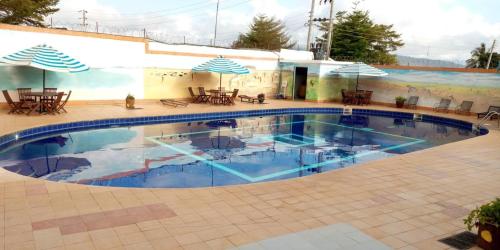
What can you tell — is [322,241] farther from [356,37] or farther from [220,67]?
[356,37]

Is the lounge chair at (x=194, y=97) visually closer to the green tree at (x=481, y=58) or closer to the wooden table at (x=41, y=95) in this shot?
the wooden table at (x=41, y=95)

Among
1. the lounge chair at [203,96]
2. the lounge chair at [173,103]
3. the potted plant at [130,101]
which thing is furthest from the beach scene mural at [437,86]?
the potted plant at [130,101]

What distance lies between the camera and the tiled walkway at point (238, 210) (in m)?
4.02

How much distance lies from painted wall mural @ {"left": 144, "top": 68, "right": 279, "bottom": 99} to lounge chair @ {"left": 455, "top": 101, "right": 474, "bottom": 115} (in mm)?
8771

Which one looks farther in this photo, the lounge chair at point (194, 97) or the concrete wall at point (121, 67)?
the lounge chair at point (194, 97)

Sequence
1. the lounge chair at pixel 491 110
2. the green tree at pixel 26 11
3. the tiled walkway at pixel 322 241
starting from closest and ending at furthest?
the tiled walkway at pixel 322 241 < the lounge chair at pixel 491 110 < the green tree at pixel 26 11

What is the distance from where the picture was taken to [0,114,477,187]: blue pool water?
7262 millimetres

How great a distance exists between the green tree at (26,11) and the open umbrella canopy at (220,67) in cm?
1871

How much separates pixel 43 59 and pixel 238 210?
921 cm

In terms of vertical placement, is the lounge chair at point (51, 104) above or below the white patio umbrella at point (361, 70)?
below

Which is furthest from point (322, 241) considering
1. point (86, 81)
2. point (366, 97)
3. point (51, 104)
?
point (366, 97)

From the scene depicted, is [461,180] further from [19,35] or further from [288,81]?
[288,81]

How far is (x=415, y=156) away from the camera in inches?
335

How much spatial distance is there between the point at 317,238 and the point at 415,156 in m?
5.29
